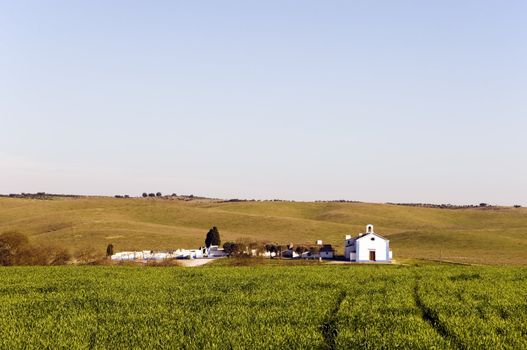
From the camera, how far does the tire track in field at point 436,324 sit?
67.5ft

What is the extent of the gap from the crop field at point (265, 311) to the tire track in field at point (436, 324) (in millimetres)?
55

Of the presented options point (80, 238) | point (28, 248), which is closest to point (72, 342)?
point (28, 248)

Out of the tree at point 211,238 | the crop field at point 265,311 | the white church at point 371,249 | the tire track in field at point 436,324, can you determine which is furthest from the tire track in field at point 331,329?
the tree at point 211,238

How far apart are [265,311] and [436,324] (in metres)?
7.04

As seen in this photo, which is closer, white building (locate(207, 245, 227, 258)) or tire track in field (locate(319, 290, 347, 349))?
tire track in field (locate(319, 290, 347, 349))

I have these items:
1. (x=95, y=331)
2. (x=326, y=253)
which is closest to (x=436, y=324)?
(x=95, y=331)

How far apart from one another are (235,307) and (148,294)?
709 cm

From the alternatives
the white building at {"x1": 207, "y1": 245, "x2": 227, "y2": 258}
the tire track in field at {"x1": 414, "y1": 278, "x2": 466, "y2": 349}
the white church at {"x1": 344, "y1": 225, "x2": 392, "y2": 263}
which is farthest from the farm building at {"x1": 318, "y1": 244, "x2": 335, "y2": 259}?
the tire track in field at {"x1": 414, "y1": 278, "x2": 466, "y2": 349}

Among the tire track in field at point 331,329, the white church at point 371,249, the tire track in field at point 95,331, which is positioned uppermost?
the tire track in field at point 331,329

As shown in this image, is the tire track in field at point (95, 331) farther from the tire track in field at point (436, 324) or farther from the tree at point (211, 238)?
the tree at point (211, 238)

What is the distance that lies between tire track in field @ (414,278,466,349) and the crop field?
0.18 ft

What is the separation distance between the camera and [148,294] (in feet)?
105

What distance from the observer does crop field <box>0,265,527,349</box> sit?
2056 centimetres

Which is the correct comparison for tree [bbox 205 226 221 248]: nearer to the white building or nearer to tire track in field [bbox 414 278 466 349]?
the white building
